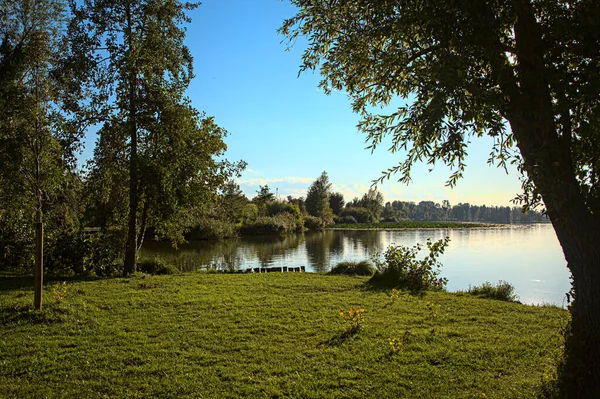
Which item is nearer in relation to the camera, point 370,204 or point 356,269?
point 356,269

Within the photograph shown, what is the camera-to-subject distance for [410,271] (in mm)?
11117

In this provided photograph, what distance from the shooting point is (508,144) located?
420 centimetres

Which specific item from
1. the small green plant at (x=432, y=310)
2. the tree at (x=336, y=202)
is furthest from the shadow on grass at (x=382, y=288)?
the tree at (x=336, y=202)

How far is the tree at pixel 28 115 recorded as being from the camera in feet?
31.7

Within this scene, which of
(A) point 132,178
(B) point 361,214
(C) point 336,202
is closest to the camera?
(A) point 132,178

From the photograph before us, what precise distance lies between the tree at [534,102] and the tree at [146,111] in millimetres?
9285

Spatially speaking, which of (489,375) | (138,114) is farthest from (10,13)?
(489,375)

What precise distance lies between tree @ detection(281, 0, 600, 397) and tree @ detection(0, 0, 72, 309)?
889cm

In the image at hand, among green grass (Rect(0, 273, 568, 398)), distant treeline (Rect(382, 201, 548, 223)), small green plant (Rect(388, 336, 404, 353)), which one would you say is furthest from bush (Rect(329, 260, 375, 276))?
distant treeline (Rect(382, 201, 548, 223))

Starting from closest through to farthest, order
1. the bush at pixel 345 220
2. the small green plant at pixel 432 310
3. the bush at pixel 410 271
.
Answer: the small green plant at pixel 432 310
the bush at pixel 410 271
the bush at pixel 345 220

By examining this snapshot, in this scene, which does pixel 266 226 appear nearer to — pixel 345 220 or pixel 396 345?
pixel 345 220

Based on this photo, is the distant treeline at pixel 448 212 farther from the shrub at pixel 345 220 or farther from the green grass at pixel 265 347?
the green grass at pixel 265 347

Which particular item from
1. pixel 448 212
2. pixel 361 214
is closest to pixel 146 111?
pixel 361 214

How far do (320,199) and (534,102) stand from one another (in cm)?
7429
